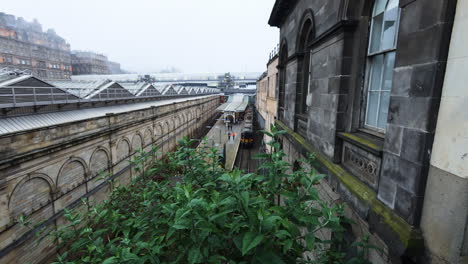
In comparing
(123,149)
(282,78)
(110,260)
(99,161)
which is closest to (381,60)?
(110,260)

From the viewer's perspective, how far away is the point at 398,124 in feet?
9.61

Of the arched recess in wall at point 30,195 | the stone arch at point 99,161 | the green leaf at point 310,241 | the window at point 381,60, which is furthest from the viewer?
the stone arch at point 99,161

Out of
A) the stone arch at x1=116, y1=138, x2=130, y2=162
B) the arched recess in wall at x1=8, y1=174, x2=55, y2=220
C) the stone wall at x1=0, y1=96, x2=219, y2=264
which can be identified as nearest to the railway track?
the stone arch at x1=116, y1=138, x2=130, y2=162

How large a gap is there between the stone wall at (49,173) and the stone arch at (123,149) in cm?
7

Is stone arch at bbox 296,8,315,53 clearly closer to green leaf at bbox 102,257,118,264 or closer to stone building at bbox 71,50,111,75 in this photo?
green leaf at bbox 102,257,118,264

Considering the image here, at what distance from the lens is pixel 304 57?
784 cm

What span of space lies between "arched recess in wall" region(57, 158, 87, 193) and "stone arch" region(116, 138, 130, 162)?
350 centimetres

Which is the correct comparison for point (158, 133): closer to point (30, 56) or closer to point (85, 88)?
point (85, 88)

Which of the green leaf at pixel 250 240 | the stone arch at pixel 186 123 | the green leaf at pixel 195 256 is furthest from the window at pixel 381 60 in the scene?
the stone arch at pixel 186 123

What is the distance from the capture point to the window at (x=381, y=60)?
3.55 metres

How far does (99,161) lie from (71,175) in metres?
2.31

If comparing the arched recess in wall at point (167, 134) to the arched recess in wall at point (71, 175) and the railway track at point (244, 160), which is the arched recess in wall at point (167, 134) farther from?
the arched recess in wall at point (71, 175)

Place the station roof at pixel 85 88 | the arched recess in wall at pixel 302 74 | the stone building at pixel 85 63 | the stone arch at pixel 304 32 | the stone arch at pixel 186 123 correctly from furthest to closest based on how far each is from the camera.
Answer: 1. the stone building at pixel 85 63
2. the stone arch at pixel 186 123
3. the station roof at pixel 85 88
4. the arched recess in wall at pixel 302 74
5. the stone arch at pixel 304 32

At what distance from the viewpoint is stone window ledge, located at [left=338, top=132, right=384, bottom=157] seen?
3.42 metres
